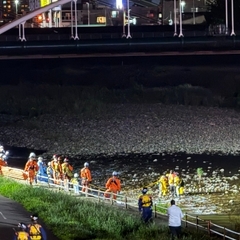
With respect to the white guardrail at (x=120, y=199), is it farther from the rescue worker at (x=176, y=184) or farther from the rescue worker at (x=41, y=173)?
the rescue worker at (x=176, y=184)

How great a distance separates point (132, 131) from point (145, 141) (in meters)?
3.39

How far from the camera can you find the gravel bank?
4681 cm

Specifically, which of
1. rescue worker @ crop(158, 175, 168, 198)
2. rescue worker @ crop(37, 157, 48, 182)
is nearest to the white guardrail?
rescue worker @ crop(37, 157, 48, 182)

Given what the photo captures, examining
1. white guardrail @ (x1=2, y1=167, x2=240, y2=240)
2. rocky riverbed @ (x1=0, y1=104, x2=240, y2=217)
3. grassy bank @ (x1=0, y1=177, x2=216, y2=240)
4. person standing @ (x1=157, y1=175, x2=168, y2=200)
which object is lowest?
rocky riverbed @ (x1=0, y1=104, x2=240, y2=217)

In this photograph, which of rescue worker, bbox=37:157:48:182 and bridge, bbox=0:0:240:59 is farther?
bridge, bbox=0:0:240:59

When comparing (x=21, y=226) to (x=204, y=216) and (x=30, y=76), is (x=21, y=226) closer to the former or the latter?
(x=204, y=216)

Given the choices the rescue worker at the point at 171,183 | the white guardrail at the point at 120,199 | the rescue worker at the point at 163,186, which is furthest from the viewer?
the rescue worker at the point at 163,186

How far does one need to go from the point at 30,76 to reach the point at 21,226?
56506mm

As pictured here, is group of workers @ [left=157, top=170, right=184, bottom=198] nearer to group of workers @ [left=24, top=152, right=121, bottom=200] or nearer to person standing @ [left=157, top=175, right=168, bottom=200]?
person standing @ [left=157, top=175, right=168, bottom=200]

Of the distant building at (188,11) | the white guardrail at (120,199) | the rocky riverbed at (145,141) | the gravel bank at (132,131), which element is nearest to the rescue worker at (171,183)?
the rocky riverbed at (145,141)

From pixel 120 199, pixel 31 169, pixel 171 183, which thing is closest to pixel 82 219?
pixel 120 199

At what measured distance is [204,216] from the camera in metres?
23.8

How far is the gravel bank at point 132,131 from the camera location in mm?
46812

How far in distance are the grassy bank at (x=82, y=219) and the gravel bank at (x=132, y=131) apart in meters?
22.8
